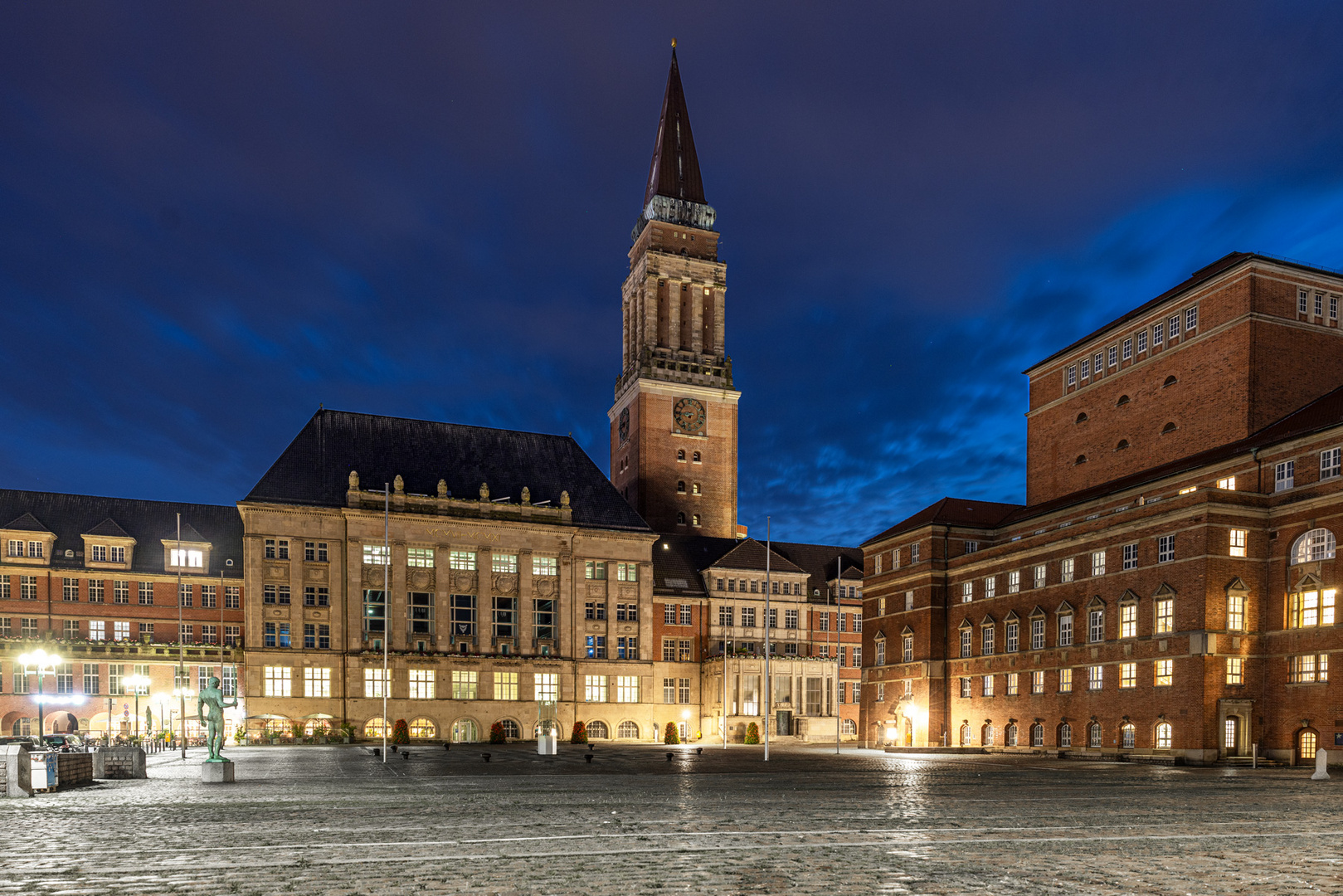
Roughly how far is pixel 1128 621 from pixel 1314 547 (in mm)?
9644

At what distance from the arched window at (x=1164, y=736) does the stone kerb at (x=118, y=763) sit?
4498 cm

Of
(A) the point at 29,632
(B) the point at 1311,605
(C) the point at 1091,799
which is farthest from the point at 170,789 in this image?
(A) the point at 29,632

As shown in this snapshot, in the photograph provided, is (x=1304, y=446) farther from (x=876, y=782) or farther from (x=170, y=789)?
(x=170, y=789)

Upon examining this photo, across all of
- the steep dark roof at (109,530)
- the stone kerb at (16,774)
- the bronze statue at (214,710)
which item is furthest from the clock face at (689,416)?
the stone kerb at (16,774)

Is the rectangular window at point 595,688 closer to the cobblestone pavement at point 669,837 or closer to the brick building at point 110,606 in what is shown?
the brick building at point 110,606

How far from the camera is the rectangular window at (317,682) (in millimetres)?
79875

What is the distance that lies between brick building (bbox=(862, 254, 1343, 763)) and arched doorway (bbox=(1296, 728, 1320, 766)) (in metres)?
0.11

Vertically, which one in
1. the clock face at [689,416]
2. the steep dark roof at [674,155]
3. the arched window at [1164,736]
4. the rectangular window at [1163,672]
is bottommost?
the arched window at [1164,736]

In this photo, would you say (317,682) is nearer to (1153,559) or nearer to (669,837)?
(1153,559)

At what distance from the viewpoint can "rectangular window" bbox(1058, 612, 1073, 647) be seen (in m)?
61.4

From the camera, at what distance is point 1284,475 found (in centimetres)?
5409

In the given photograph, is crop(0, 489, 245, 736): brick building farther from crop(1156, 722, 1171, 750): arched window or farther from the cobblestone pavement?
crop(1156, 722, 1171, 750): arched window

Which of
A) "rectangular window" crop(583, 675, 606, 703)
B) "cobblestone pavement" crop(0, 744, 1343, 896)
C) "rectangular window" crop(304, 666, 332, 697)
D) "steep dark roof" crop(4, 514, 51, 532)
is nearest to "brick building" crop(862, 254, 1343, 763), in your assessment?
"rectangular window" crop(583, 675, 606, 703)

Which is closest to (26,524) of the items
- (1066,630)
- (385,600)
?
(385,600)
